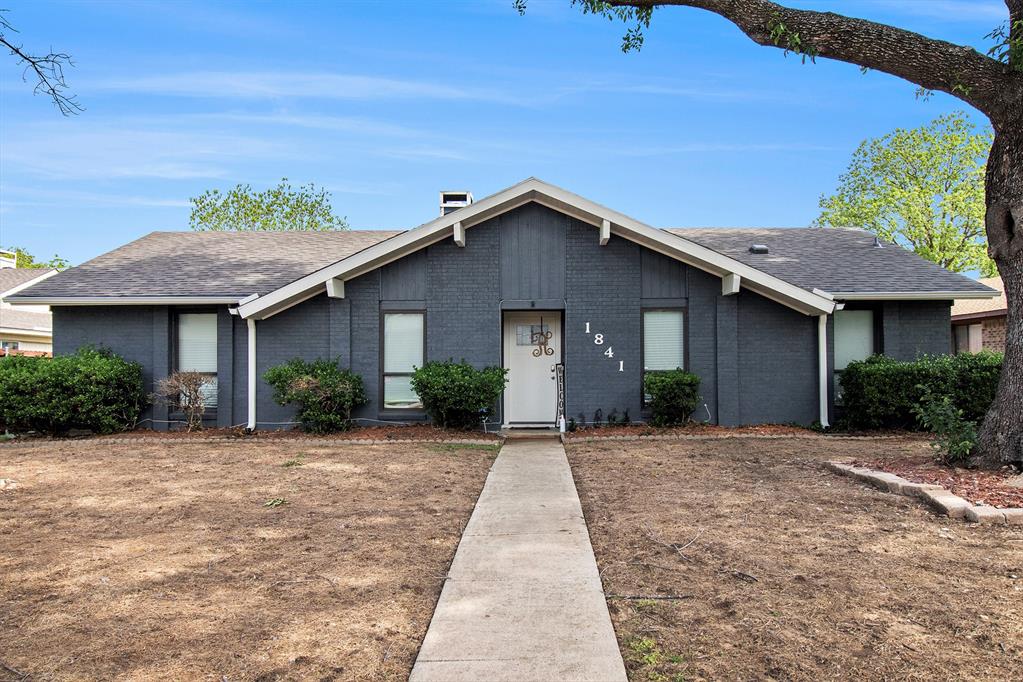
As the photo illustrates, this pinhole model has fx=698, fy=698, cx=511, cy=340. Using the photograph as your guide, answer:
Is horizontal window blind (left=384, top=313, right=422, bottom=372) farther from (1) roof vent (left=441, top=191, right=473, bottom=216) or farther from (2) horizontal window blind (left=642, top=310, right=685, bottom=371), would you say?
(2) horizontal window blind (left=642, top=310, right=685, bottom=371)

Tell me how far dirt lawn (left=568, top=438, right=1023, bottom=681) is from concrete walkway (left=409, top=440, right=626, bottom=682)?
16 cm

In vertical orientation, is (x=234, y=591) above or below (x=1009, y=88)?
below

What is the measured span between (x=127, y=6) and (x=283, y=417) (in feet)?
23.8

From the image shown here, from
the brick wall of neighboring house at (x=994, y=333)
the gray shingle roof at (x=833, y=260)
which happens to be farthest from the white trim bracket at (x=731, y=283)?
the brick wall of neighboring house at (x=994, y=333)

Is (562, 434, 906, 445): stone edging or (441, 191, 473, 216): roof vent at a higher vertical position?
(441, 191, 473, 216): roof vent

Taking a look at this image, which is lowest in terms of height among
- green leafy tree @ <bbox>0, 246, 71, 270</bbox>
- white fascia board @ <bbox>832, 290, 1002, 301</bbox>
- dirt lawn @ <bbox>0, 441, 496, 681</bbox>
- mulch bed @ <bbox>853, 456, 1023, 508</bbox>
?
dirt lawn @ <bbox>0, 441, 496, 681</bbox>

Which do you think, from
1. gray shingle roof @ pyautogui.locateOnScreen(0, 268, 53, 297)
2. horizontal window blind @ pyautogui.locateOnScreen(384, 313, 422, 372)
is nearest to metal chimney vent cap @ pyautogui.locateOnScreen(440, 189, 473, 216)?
horizontal window blind @ pyautogui.locateOnScreen(384, 313, 422, 372)

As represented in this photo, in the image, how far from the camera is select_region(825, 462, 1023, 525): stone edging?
5.96 metres

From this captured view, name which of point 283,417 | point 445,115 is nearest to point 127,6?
point 283,417

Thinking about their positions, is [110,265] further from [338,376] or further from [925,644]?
[925,644]

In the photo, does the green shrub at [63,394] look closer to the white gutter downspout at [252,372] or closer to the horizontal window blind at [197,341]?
the horizontal window blind at [197,341]

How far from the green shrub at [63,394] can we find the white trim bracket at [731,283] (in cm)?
1111

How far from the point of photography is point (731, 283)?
12.4 meters

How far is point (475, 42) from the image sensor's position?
15461 millimetres
